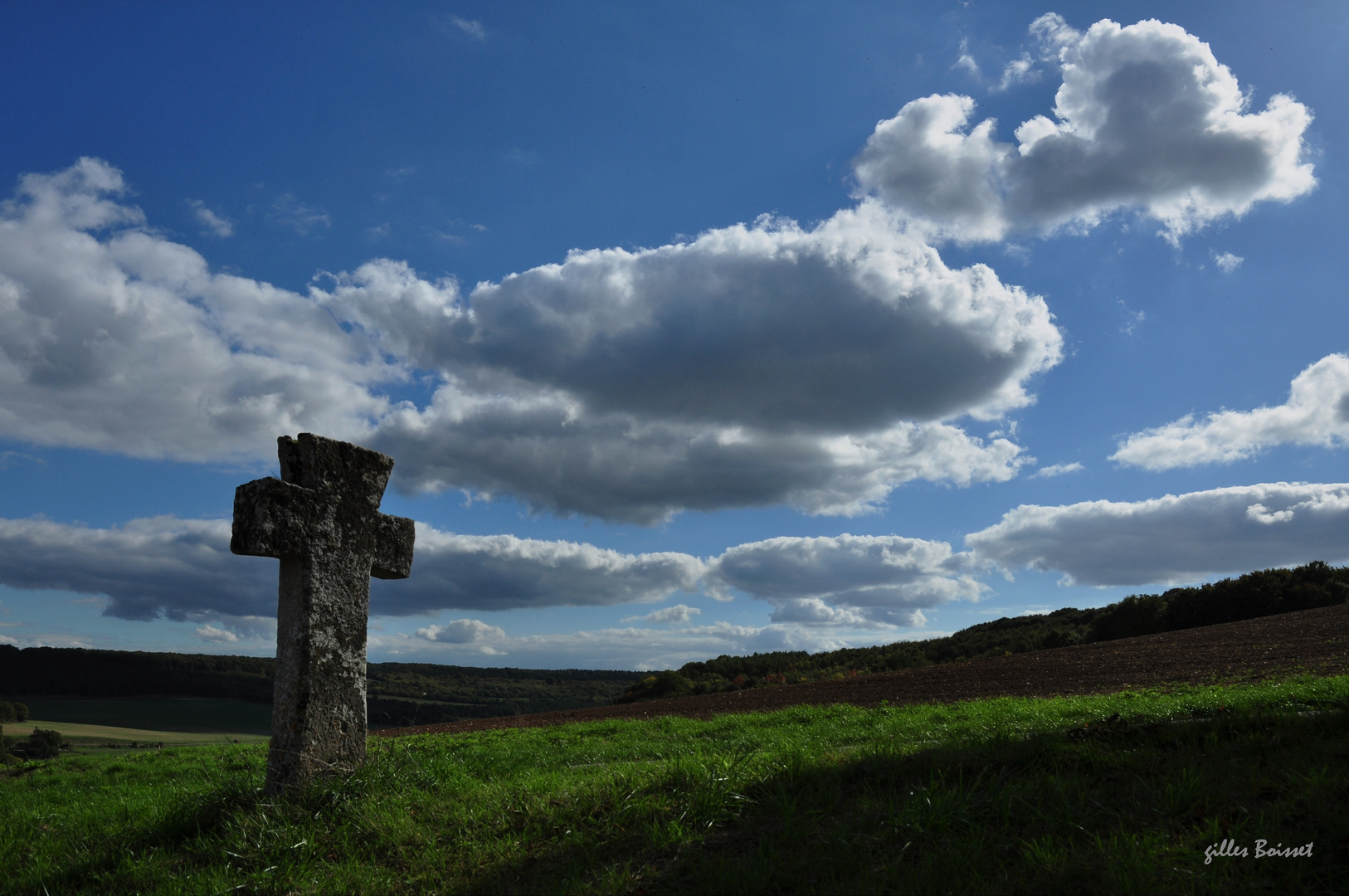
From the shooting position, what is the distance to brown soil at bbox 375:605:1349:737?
550 inches

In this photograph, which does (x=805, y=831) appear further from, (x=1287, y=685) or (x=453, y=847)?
(x=1287, y=685)

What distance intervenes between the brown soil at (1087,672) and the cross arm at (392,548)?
8.77m

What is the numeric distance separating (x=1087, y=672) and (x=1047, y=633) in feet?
62.0

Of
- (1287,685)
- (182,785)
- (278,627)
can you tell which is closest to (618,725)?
(182,785)

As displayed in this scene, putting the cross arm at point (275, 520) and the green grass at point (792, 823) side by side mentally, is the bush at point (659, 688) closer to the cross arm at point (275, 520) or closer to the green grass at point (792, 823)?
the green grass at point (792, 823)

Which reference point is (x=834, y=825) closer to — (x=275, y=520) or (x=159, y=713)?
(x=275, y=520)

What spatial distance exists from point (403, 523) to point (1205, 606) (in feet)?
113

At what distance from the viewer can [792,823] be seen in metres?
4.73

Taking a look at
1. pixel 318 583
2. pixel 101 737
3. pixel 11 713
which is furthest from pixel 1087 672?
pixel 11 713

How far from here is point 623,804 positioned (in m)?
5.23

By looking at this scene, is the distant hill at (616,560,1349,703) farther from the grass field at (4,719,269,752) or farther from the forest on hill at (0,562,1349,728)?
the grass field at (4,719,269,752)

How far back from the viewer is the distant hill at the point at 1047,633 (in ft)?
96.0

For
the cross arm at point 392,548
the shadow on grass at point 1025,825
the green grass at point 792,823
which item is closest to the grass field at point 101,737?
the cross arm at point 392,548

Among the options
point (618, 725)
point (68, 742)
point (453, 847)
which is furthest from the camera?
point (68, 742)
